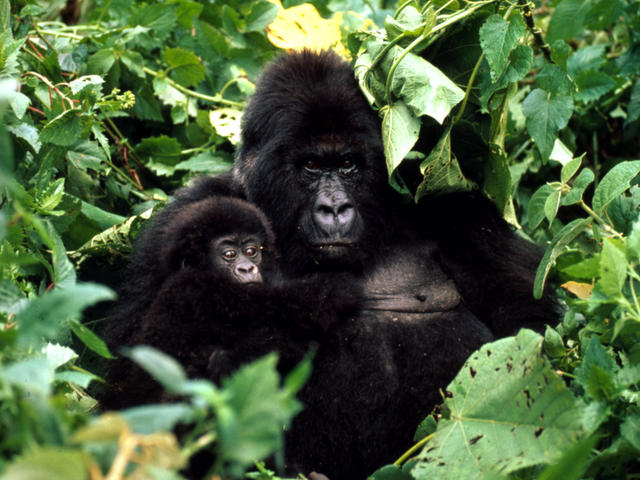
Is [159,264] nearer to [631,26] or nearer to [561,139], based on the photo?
[561,139]

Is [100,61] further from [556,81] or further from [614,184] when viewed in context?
[614,184]

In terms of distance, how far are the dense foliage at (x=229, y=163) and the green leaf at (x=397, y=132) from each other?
0.01 m

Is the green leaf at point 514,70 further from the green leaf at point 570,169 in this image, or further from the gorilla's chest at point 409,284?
the gorilla's chest at point 409,284

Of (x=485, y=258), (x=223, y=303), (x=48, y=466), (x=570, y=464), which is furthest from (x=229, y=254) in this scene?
(x=48, y=466)

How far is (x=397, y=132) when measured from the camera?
3168mm

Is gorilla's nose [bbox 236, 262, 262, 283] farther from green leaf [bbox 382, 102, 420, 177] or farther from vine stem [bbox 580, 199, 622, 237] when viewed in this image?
vine stem [bbox 580, 199, 622, 237]

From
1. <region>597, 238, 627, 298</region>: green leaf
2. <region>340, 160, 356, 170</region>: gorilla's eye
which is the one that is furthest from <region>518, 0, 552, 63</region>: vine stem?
<region>597, 238, 627, 298</region>: green leaf

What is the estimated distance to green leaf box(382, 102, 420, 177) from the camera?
3.12 m

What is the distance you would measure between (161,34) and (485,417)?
314 centimetres

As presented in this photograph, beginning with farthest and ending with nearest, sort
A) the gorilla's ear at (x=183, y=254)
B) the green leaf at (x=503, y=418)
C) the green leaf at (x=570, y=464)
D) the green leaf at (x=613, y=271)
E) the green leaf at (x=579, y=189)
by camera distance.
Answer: the gorilla's ear at (x=183, y=254), the green leaf at (x=579, y=189), the green leaf at (x=503, y=418), the green leaf at (x=613, y=271), the green leaf at (x=570, y=464)

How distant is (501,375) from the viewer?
2361mm

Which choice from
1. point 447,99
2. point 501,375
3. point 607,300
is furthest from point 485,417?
point 447,99

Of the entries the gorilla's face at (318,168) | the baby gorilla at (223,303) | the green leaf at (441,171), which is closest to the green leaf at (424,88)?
the green leaf at (441,171)

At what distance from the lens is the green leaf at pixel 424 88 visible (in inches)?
121
